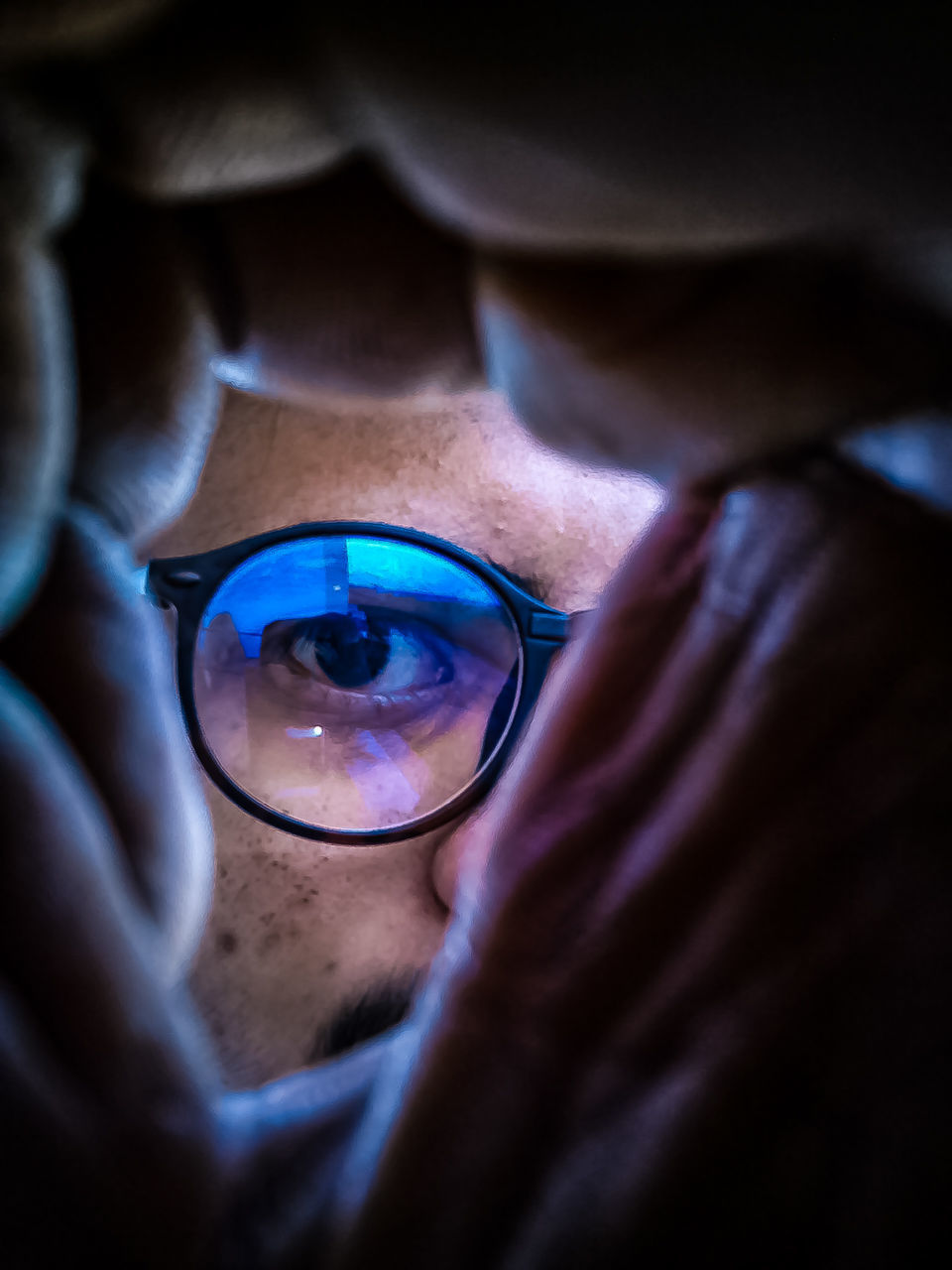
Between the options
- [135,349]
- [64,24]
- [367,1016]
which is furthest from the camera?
[367,1016]

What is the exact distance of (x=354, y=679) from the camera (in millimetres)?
668

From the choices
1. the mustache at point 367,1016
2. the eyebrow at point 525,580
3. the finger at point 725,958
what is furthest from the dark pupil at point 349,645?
the finger at point 725,958

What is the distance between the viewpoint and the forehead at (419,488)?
0.62m

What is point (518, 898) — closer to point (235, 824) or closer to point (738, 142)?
point (738, 142)

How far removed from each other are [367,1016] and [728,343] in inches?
20.3

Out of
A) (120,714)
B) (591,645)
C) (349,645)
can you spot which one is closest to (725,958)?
(591,645)

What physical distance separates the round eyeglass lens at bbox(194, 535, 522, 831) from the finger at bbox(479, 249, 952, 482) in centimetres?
28

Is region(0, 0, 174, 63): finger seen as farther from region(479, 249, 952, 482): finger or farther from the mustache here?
the mustache

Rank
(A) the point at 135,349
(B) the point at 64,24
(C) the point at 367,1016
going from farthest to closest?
(C) the point at 367,1016, (A) the point at 135,349, (B) the point at 64,24

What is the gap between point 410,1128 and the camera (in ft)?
0.80

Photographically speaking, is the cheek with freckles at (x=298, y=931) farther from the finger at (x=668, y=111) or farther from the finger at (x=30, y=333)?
the finger at (x=668, y=111)

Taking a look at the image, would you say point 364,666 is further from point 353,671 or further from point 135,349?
point 135,349

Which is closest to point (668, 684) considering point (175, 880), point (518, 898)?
point (518, 898)

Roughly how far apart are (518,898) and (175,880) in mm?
126
